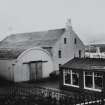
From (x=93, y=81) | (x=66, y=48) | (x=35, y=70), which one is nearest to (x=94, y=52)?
(x=66, y=48)

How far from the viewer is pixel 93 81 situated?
889 inches

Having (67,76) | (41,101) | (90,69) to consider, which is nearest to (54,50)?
(67,76)

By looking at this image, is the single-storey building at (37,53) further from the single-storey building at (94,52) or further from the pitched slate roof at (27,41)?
the single-storey building at (94,52)

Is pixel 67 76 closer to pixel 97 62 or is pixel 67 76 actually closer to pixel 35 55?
pixel 97 62

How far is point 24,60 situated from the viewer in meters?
34.1

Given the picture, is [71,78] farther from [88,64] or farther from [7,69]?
[7,69]

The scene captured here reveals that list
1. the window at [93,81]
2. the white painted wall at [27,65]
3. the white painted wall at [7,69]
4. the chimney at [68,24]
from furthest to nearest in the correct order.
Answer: the chimney at [68,24] → the white painted wall at [7,69] → the white painted wall at [27,65] → the window at [93,81]

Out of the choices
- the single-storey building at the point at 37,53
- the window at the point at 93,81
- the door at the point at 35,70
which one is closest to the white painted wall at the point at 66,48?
the single-storey building at the point at 37,53

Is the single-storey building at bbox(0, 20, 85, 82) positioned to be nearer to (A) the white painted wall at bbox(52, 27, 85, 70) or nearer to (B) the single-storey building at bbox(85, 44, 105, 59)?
(A) the white painted wall at bbox(52, 27, 85, 70)

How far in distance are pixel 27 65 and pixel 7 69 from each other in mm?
3292

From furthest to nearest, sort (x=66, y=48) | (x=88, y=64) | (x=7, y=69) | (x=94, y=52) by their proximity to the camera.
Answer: (x=94, y=52) < (x=66, y=48) < (x=7, y=69) < (x=88, y=64)

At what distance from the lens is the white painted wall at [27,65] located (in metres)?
33.2

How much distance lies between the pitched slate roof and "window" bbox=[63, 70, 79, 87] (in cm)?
1109

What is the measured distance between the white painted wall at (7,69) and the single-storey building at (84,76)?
1050 centimetres
